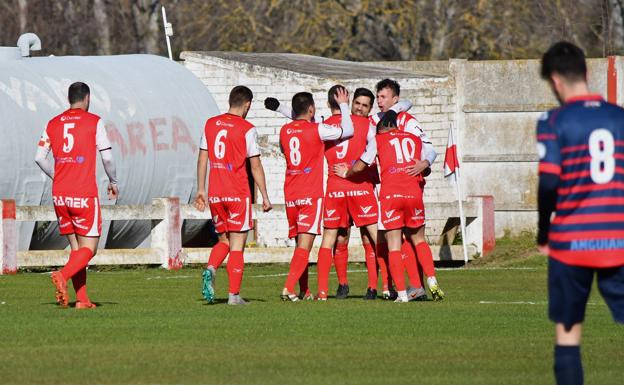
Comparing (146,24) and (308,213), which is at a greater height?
(146,24)

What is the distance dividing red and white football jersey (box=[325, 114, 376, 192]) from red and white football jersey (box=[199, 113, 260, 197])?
1.05m

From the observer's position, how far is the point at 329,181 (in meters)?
16.6

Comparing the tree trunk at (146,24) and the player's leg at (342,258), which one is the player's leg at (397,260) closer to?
the player's leg at (342,258)

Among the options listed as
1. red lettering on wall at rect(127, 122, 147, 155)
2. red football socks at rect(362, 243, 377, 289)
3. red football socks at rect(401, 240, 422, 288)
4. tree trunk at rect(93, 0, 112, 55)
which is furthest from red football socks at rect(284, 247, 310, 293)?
tree trunk at rect(93, 0, 112, 55)

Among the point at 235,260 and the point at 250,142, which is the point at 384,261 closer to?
the point at 235,260

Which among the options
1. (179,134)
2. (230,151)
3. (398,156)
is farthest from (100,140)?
(179,134)

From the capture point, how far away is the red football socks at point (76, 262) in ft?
49.5

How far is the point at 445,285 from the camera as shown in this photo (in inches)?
790

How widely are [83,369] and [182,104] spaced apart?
1585 cm

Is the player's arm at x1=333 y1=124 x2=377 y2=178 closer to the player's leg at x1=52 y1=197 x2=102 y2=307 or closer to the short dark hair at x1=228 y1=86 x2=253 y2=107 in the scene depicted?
the short dark hair at x1=228 y1=86 x2=253 y2=107

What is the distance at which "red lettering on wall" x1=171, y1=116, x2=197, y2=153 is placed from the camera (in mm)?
26203

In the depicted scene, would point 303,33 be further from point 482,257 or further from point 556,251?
point 556,251

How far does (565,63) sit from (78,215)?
739 centimetres

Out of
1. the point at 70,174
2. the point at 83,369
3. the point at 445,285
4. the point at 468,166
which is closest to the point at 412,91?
the point at 468,166
